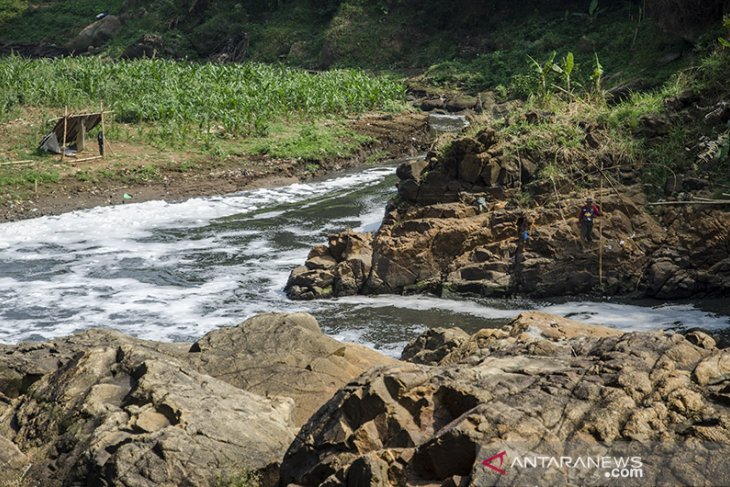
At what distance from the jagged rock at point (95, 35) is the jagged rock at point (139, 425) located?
172 feet

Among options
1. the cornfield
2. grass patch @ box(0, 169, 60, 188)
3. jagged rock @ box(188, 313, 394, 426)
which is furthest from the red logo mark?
the cornfield

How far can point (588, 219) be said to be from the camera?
15609mm

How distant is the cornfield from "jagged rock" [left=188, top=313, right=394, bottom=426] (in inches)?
742

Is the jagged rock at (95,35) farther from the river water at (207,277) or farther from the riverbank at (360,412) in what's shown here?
the riverbank at (360,412)

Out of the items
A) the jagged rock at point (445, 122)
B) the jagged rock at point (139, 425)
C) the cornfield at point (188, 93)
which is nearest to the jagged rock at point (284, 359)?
the jagged rock at point (139, 425)

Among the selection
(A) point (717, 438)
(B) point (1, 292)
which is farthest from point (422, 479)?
(B) point (1, 292)

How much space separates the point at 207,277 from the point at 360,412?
1173 cm

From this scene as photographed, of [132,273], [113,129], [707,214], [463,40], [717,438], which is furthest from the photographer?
[463,40]

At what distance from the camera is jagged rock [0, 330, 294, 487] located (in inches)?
287

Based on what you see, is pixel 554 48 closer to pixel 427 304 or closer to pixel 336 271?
pixel 336 271

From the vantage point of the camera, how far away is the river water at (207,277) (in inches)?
581

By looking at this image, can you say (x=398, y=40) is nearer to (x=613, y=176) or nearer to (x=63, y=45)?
(x=63, y=45)

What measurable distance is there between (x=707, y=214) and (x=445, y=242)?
13.8ft

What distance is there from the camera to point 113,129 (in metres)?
28.3
